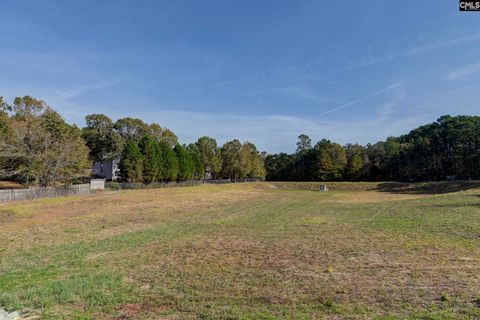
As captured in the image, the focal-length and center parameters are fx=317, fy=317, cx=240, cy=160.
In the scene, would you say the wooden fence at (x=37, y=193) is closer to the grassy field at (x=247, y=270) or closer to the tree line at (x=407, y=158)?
the grassy field at (x=247, y=270)

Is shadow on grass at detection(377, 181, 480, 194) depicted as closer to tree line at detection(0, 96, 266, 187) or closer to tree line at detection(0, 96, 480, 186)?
tree line at detection(0, 96, 480, 186)

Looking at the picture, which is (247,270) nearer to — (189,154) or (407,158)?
(189,154)

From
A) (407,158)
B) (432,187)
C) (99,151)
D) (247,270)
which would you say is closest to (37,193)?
(247,270)

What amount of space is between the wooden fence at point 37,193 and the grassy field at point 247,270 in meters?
11.4

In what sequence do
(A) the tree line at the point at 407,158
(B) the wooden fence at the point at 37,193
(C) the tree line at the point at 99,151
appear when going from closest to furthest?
(B) the wooden fence at the point at 37,193 → (C) the tree line at the point at 99,151 → (A) the tree line at the point at 407,158

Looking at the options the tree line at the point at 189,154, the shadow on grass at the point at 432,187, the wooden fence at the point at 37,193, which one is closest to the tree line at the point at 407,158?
the tree line at the point at 189,154

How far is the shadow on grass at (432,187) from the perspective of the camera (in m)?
46.8

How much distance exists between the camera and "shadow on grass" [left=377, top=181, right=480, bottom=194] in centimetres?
4675

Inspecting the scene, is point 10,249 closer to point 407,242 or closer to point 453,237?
point 407,242

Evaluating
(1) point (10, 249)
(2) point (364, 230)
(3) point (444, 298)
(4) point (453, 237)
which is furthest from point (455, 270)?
(1) point (10, 249)

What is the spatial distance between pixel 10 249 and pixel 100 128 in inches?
2156

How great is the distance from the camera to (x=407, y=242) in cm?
1159

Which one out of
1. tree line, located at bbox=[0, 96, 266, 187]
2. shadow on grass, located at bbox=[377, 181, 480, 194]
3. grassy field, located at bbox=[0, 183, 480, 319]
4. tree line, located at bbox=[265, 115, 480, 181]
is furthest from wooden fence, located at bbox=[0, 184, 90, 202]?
tree line, located at bbox=[265, 115, 480, 181]

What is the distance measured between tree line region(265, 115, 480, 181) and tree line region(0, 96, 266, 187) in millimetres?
15911
